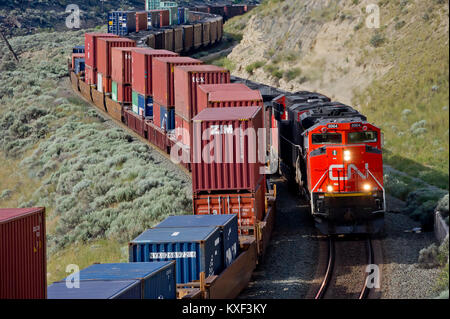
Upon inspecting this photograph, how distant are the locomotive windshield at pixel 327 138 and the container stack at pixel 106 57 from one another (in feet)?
93.1

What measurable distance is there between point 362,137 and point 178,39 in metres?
63.1

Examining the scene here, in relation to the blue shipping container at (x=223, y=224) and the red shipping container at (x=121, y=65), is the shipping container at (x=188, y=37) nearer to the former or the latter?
the red shipping container at (x=121, y=65)

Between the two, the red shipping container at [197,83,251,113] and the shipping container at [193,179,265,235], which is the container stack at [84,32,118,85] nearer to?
the red shipping container at [197,83,251,113]

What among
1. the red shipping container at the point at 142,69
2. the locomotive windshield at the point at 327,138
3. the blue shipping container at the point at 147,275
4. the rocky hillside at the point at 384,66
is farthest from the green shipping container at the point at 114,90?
the blue shipping container at the point at 147,275

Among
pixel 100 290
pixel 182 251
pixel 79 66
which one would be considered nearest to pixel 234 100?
pixel 182 251

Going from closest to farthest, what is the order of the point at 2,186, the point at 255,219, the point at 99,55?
the point at 255,219
the point at 2,186
the point at 99,55

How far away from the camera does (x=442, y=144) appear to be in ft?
131

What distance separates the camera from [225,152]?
76.2ft

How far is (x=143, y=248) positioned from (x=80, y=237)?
12.6 meters

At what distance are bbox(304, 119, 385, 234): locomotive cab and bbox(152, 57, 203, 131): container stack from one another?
14.0 meters

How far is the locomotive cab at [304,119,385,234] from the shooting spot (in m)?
24.2

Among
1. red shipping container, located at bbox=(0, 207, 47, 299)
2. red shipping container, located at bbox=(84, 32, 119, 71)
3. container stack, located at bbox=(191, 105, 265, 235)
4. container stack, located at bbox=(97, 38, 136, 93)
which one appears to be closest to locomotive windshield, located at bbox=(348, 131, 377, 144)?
container stack, located at bbox=(191, 105, 265, 235)
